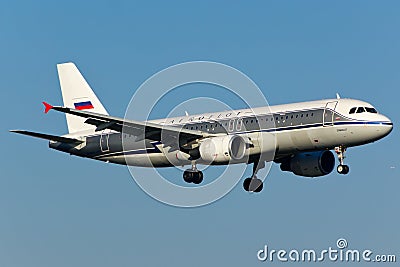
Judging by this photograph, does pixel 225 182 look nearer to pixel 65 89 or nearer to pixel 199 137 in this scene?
pixel 199 137

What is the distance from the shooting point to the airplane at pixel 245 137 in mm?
71125

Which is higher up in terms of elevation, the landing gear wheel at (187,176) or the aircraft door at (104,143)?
the aircraft door at (104,143)

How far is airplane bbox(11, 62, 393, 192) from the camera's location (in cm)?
7112

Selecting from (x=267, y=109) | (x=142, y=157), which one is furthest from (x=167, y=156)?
(x=267, y=109)

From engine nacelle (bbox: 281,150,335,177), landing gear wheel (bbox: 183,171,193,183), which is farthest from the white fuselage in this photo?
engine nacelle (bbox: 281,150,335,177)

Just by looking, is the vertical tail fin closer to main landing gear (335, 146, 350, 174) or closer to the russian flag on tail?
the russian flag on tail

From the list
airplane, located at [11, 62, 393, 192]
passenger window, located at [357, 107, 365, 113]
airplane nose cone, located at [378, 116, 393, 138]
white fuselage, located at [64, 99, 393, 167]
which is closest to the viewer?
airplane nose cone, located at [378, 116, 393, 138]

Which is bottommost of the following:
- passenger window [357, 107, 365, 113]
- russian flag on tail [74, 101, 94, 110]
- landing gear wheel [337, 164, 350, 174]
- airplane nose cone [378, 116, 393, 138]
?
landing gear wheel [337, 164, 350, 174]

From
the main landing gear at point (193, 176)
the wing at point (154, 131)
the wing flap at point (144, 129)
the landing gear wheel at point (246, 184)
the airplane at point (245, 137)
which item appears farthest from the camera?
the landing gear wheel at point (246, 184)

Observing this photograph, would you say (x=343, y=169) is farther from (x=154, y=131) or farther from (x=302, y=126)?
(x=154, y=131)

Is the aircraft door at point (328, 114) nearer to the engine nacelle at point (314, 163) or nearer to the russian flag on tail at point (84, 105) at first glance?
the engine nacelle at point (314, 163)

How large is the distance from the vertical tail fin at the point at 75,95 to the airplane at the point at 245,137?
4.40 meters

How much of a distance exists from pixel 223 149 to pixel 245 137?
2.10 metres

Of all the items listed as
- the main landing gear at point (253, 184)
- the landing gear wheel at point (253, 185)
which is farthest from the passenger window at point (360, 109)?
the landing gear wheel at point (253, 185)
